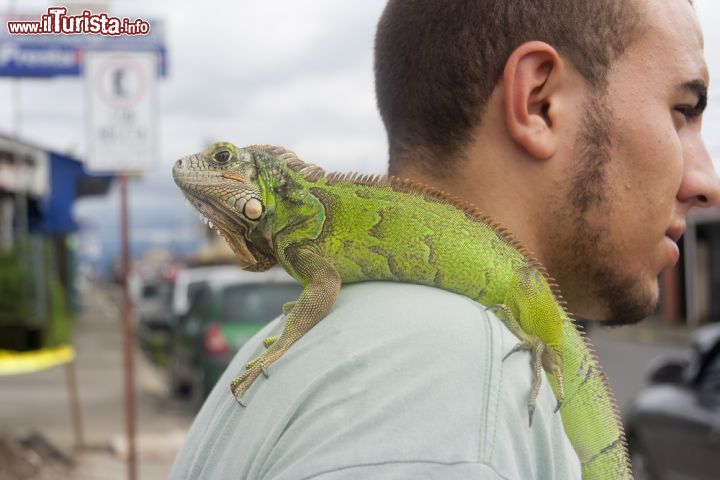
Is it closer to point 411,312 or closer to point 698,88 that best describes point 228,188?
point 411,312

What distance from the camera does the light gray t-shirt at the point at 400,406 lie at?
4.26 ft

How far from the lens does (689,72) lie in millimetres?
1909

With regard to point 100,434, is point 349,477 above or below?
above

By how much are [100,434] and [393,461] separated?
382 inches

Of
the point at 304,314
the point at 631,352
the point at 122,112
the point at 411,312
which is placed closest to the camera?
the point at 411,312

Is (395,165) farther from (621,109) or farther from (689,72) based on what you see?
(689,72)

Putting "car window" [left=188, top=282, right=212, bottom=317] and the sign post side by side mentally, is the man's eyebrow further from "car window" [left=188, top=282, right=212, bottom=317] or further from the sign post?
"car window" [left=188, top=282, right=212, bottom=317]

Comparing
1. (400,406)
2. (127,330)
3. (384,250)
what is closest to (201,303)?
(127,330)

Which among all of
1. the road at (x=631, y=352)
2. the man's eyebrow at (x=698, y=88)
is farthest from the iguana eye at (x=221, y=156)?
the road at (x=631, y=352)

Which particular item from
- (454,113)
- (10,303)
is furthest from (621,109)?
(10,303)

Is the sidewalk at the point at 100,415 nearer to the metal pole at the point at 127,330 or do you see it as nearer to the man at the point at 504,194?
the metal pole at the point at 127,330

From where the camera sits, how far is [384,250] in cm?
188

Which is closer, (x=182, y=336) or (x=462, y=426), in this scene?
(x=462, y=426)

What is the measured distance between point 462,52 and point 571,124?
27 centimetres
